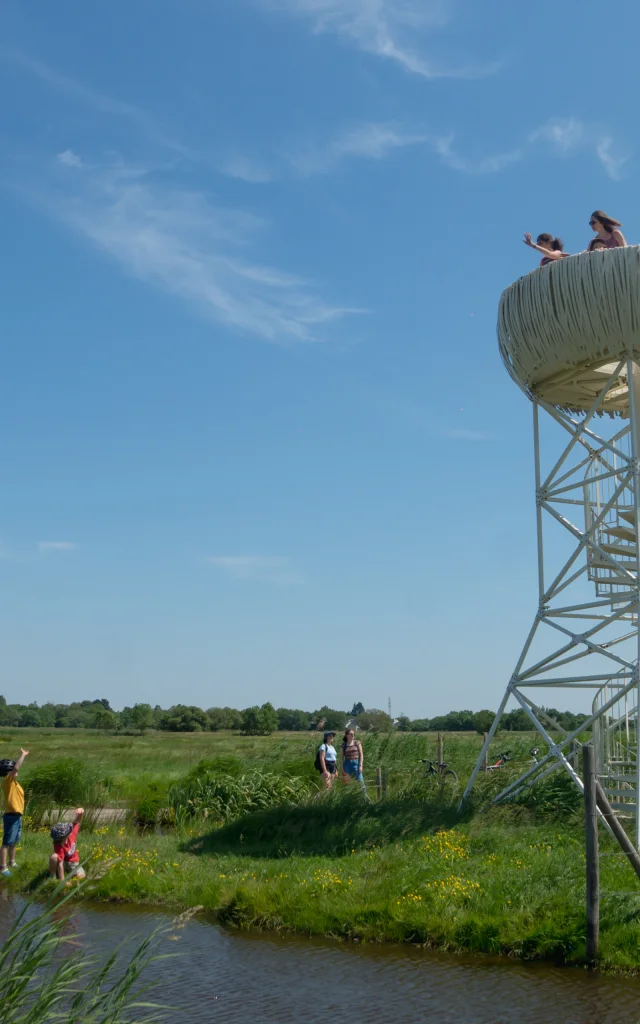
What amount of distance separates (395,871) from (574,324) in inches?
337

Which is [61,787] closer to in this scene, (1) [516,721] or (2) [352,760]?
(2) [352,760]

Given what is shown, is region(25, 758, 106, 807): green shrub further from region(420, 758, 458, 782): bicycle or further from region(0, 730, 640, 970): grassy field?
region(420, 758, 458, 782): bicycle

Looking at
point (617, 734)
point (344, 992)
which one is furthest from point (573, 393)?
point (344, 992)

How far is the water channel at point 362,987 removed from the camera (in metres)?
8.59

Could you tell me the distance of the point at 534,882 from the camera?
456 inches

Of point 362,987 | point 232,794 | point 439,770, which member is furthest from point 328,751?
point 362,987

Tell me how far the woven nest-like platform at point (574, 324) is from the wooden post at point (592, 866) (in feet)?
23.4

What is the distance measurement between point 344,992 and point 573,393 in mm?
11284

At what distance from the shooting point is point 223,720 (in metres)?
106

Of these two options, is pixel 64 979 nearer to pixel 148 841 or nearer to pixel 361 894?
pixel 361 894

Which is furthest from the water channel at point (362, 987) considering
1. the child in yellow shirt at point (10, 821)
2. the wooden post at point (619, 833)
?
the child in yellow shirt at point (10, 821)

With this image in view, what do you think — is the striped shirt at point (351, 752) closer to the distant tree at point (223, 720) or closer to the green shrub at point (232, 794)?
the green shrub at point (232, 794)

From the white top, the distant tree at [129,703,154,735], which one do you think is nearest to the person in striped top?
the white top

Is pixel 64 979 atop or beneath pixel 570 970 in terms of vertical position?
atop
